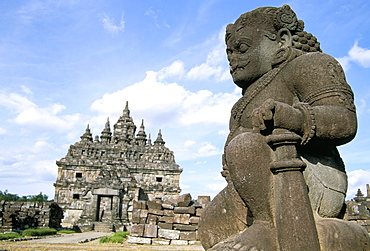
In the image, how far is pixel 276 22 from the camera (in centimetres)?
284

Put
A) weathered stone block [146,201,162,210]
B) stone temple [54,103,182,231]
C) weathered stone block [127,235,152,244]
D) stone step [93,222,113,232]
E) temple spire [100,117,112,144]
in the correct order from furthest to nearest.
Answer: temple spire [100,117,112,144] < stone temple [54,103,182,231] < stone step [93,222,113,232] < weathered stone block [146,201,162,210] < weathered stone block [127,235,152,244]

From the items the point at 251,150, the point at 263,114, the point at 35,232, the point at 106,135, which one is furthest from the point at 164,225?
the point at 106,135

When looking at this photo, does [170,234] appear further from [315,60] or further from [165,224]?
[315,60]

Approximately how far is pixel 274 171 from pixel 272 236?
0.45m

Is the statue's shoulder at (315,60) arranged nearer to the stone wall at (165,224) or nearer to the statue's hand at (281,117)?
the statue's hand at (281,117)

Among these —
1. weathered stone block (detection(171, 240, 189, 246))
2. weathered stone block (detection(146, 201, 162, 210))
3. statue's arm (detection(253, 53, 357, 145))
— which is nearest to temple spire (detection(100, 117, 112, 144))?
weathered stone block (detection(146, 201, 162, 210))

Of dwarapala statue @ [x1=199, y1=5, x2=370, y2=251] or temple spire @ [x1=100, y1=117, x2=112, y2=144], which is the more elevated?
temple spire @ [x1=100, y1=117, x2=112, y2=144]

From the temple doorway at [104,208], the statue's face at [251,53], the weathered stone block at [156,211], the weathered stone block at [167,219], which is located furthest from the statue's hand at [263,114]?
the temple doorway at [104,208]

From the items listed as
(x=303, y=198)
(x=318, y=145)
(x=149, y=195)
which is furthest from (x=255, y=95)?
(x=149, y=195)

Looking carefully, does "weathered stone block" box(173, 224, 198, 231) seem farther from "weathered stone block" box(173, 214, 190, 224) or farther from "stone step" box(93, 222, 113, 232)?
"stone step" box(93, 222, 113, 232)

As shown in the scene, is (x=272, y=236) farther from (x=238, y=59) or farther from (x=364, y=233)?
(x=238, y=59)

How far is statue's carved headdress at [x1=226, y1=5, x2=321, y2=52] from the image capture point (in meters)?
2.85

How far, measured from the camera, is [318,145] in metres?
2.39

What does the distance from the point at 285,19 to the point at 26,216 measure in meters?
19.3
